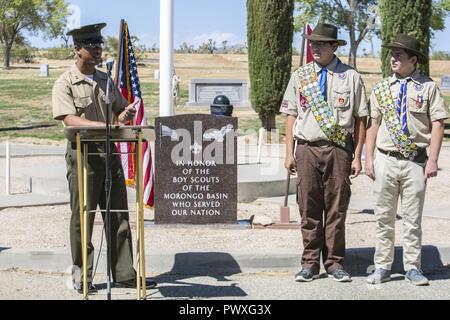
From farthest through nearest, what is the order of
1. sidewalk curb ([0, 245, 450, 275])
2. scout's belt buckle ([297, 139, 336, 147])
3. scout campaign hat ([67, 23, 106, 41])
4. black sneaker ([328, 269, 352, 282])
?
sidewalk curb ([0, 245, 450, 275]) → black sneaker ([328, 269, 352, 282]) → scout's belt buckle ([297, 139, 336, 147]) → scout campaign hat ([67, 23, 106, 41])

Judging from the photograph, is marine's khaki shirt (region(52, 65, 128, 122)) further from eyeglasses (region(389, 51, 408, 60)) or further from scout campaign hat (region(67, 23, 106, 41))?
eyeglasses (region(389, 51, 408, 60))

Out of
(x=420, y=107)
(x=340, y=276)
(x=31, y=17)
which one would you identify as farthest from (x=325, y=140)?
(x=31, y=17)

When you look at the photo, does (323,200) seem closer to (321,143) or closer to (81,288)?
(321,143)

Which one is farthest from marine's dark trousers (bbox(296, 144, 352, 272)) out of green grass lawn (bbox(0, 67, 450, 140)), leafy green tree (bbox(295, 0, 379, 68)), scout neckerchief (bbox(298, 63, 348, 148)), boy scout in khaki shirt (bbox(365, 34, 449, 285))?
leafy green tree (bbox(295, 0, 379, 68))

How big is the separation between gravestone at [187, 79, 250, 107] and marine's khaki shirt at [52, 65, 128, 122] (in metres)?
21.3

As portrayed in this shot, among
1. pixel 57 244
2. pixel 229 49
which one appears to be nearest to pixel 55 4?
pixel 229 49

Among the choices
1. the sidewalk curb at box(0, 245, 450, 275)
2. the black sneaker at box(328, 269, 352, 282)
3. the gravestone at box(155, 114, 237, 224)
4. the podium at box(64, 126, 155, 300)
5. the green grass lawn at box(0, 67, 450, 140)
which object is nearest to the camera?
the podium at box(64, 126, 155, 300)

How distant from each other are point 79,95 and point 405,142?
259 centimetres

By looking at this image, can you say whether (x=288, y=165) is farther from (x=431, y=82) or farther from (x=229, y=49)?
(x=229, y=49)

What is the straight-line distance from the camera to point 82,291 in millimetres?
6742

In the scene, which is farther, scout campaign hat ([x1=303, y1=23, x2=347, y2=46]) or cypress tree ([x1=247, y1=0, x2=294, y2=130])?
cypress tree ([x1=247, y1=0, x2=294, y2=130])

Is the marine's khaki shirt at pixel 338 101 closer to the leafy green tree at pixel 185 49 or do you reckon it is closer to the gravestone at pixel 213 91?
the gravestone at pixel 213 91

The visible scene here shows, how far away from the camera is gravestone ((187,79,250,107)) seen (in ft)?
92.0

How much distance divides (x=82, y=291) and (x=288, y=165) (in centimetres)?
195
